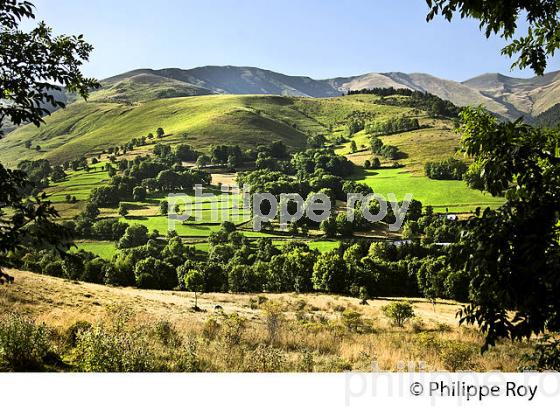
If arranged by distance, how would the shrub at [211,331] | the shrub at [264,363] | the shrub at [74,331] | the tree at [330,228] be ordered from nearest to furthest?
the shrub at [264,363] → the shrub at [74,331] → the shrub at [211,331] → the tree at [330,228]

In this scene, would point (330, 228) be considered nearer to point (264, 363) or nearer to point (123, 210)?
point (123, 210)

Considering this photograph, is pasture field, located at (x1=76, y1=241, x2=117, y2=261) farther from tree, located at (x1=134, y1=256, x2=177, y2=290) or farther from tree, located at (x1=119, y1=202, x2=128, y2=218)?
tree, located at (x1=134, y1=256, x2=177, y2=290)

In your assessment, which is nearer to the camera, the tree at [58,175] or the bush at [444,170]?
the bush at [444,170]

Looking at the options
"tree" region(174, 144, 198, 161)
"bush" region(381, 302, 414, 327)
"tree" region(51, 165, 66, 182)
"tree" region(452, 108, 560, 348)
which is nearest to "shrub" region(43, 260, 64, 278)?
"bush" region(381, 302, 414, 327)

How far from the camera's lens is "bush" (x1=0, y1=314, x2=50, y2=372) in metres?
9.53

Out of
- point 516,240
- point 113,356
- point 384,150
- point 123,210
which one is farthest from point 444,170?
point 516,240

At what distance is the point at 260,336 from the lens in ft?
52.2

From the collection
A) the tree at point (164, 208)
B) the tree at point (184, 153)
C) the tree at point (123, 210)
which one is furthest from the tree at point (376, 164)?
the tree at point (123, 210)

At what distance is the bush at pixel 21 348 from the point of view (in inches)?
375

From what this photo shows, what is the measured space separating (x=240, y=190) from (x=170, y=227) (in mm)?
44258

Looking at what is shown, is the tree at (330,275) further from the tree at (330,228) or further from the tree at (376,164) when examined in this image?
the tree at (376,164)
